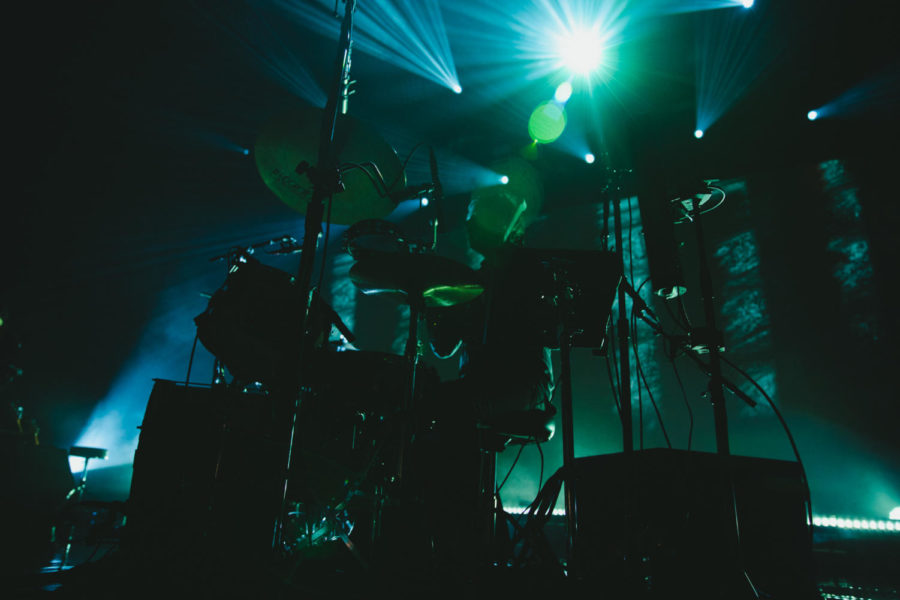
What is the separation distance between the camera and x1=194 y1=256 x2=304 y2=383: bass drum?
194 centimetres

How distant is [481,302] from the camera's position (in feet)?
9.09

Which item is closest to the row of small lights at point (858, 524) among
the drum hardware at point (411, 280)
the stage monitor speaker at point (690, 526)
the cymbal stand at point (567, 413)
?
the stage monitor speaker at point (690, 526)

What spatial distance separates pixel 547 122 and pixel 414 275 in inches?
159

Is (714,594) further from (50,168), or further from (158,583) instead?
(50,168)

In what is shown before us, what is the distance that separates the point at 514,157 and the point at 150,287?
4628 millimetres

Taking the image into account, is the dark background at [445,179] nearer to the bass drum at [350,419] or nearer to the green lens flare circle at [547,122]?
the green lens flare circle at [547,122]

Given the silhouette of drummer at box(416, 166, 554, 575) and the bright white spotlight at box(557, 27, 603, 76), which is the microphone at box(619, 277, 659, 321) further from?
the bright white spotlight at box(557, 27, 603, 76)

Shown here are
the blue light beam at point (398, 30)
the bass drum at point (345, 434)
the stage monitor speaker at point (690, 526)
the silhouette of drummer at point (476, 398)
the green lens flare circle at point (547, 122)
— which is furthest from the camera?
the green lens flare circle at point (547, 122)

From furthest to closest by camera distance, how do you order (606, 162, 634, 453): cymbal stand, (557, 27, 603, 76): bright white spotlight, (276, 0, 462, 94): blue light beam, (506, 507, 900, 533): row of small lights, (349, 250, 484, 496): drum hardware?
(557, 27, 603, 76): bright white spotlight < (276, 0, 462, 94): blue light beam < (506, 507, 900, 533): row of small lights < (349, 250, 484, 496): drum hardware < (606, 162, 634, 453): cymbal stand

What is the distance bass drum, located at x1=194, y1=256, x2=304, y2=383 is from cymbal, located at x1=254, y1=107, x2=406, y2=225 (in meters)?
0.36

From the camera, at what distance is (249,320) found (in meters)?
1.95

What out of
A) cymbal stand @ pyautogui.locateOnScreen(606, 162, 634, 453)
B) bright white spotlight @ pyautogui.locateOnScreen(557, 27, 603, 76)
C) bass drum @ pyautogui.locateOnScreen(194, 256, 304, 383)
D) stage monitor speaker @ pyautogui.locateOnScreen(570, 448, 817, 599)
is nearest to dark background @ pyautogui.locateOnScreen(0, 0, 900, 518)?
bright white spotlight @ pyautogui.locateOnScreen(557, 27, 603, 76)

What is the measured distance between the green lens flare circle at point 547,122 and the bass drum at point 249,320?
160 inches

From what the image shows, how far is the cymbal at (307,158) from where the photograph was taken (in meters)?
2.10
